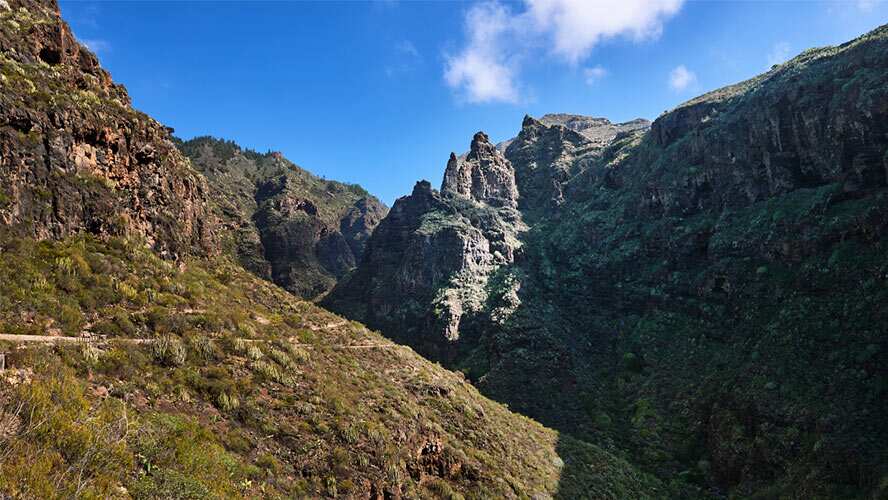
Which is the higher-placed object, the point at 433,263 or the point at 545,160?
the point at 545,160

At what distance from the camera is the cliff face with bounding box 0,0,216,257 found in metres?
22.1

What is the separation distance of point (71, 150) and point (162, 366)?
53.0ft

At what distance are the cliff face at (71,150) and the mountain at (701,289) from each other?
4764 cm

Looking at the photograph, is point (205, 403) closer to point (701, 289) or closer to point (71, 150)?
point (71, 150)

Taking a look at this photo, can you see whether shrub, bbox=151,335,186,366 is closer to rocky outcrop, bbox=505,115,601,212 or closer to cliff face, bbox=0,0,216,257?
cliff face, bbox=0,0,216,257

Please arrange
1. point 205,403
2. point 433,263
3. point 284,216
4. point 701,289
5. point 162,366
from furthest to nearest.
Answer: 1. point 284,216
2. point 433,263
3. point 701,289
4. point 162,366
5. point 205,403

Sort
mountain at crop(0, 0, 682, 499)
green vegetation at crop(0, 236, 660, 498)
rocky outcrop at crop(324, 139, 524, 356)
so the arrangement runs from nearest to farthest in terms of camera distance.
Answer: green vegetation at crop(0, 236, 660, 498), mountain at crop(0, 0, 682, 499), rocky outcrop at crop(324, 139, 524, 356)

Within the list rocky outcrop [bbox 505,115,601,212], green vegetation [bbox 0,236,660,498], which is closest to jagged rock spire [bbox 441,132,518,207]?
rocky outcrop [bbox 505,115,601,212]

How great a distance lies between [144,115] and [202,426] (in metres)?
30.0

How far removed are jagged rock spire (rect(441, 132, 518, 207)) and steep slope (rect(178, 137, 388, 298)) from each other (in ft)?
138

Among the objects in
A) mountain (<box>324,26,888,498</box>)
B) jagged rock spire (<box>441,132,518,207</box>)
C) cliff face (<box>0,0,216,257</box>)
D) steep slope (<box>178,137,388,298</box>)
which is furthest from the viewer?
jagged rock spire (<box>441,132,518,207</box>)

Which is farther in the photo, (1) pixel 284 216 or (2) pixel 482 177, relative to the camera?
(1) pixel 284 216

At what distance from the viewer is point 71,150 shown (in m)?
25.3

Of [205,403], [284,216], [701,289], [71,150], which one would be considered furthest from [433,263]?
[205,403]
